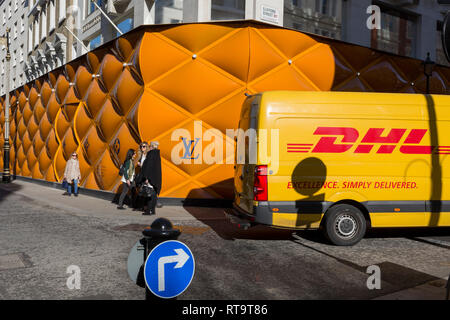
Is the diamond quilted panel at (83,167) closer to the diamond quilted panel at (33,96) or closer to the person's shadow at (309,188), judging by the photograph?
the diamond quilted panel at (33,96)

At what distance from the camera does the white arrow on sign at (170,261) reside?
9.80 ft

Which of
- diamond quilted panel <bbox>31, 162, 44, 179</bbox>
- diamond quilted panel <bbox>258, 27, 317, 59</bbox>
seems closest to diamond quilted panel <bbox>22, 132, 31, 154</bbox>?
diamond quilted panel <bbox>31, 162, 44, 179</bbox>

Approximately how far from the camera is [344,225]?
7.12m

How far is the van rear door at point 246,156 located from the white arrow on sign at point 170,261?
12.9 feet

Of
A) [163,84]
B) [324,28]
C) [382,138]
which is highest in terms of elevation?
[324,28]

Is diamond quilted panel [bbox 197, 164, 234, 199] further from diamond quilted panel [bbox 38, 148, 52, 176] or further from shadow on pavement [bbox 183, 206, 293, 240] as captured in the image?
diamond quilted panel [bbox 38, 148, 52, 176]

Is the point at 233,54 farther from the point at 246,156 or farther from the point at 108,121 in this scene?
the point at 246,156

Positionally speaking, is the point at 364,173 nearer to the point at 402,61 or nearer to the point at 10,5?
the point at 402,61

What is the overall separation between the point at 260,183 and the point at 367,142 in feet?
6.50

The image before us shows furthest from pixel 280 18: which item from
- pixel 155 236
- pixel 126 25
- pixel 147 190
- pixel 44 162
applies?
pixel 44 162

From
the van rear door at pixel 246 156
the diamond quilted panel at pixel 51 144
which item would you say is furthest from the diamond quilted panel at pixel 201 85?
the diamond quilted panel at pixel 51 144

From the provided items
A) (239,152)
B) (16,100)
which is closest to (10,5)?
(16,100)
